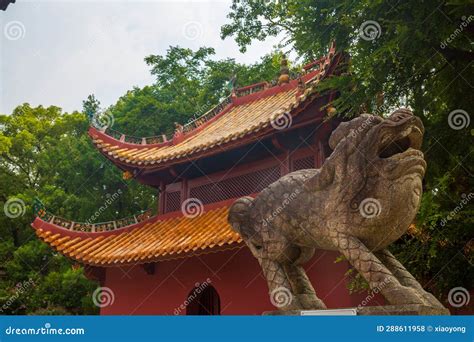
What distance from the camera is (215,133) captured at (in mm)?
10891

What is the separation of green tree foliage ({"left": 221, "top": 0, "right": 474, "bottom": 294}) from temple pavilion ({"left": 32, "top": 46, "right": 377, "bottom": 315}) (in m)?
1.03

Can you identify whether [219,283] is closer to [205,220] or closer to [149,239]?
[205,220]

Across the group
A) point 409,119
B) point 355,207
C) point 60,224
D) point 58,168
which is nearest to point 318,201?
point 355,207

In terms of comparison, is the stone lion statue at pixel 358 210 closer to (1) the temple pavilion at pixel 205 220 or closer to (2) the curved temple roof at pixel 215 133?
(1) the temple pavilion at pixel 205 220

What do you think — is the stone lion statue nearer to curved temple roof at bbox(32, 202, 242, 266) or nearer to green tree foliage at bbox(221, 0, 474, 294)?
green tree foliage at bbox(221, 0, 474, 294)

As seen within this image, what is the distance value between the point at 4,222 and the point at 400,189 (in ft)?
55.8

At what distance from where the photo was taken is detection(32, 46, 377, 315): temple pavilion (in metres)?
8.04

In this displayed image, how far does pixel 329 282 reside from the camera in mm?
7688

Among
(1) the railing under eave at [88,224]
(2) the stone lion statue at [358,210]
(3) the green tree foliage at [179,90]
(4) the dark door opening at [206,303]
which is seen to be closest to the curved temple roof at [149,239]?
(1) the railing under eave at [88,224]

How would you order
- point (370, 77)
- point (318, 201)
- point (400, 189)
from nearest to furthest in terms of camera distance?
point (400, 189) → point (318, 201) → point (370, 77)

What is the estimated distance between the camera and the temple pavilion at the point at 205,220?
8039mm

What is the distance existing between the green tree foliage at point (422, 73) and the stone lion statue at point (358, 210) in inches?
76.5

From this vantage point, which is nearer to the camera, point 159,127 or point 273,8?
point 273,8

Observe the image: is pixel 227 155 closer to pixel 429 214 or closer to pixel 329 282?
pixel 329 282
